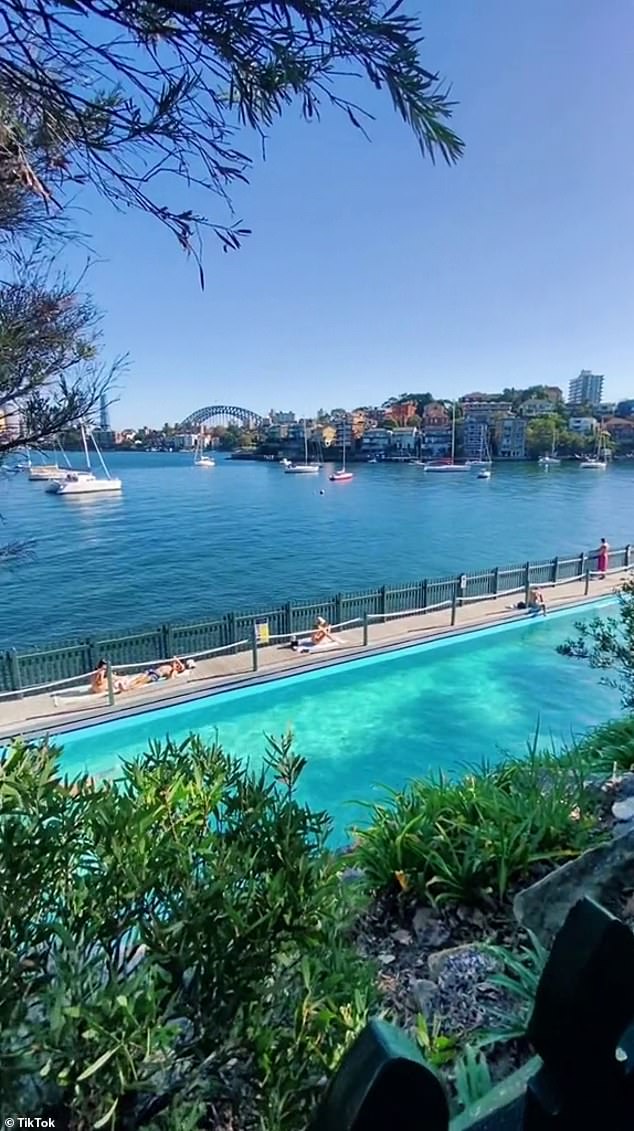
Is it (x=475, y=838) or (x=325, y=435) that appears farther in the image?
(x=325, y=435)

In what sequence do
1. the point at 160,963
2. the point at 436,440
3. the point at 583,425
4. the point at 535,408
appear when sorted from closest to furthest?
1. the point at 160,963
2. the point at 583,425
3. the point at 436,440
4. the point at 535,408

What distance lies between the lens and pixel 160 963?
1100 millimetres

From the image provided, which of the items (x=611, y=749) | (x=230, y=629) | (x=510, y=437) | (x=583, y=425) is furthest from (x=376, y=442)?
(x=611, y=749)

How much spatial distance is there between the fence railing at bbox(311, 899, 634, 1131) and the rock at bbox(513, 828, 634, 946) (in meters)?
1.48

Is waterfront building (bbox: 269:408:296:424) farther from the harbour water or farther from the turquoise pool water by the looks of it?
the turquoise pool water

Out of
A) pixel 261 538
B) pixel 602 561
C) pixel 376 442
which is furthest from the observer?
pixel 376 442

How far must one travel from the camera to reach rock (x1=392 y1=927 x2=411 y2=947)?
2.14 meters

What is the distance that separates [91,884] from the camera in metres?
1.16

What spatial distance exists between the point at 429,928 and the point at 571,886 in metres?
0.59

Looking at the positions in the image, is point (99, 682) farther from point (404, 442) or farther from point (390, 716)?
point (404, 442)

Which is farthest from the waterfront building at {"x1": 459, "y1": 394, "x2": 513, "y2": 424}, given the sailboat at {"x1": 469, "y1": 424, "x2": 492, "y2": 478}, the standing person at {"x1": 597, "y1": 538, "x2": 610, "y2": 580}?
the standing person at {"x1": 597, "y1": 538, "x2": 610, "y2": 580}

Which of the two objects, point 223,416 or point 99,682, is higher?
point 223,416

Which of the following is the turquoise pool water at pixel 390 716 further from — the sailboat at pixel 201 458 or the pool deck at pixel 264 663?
the sailboat at pixel 201 458

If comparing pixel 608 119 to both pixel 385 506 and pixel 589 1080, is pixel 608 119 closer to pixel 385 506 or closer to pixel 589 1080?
pixel 589 1080
